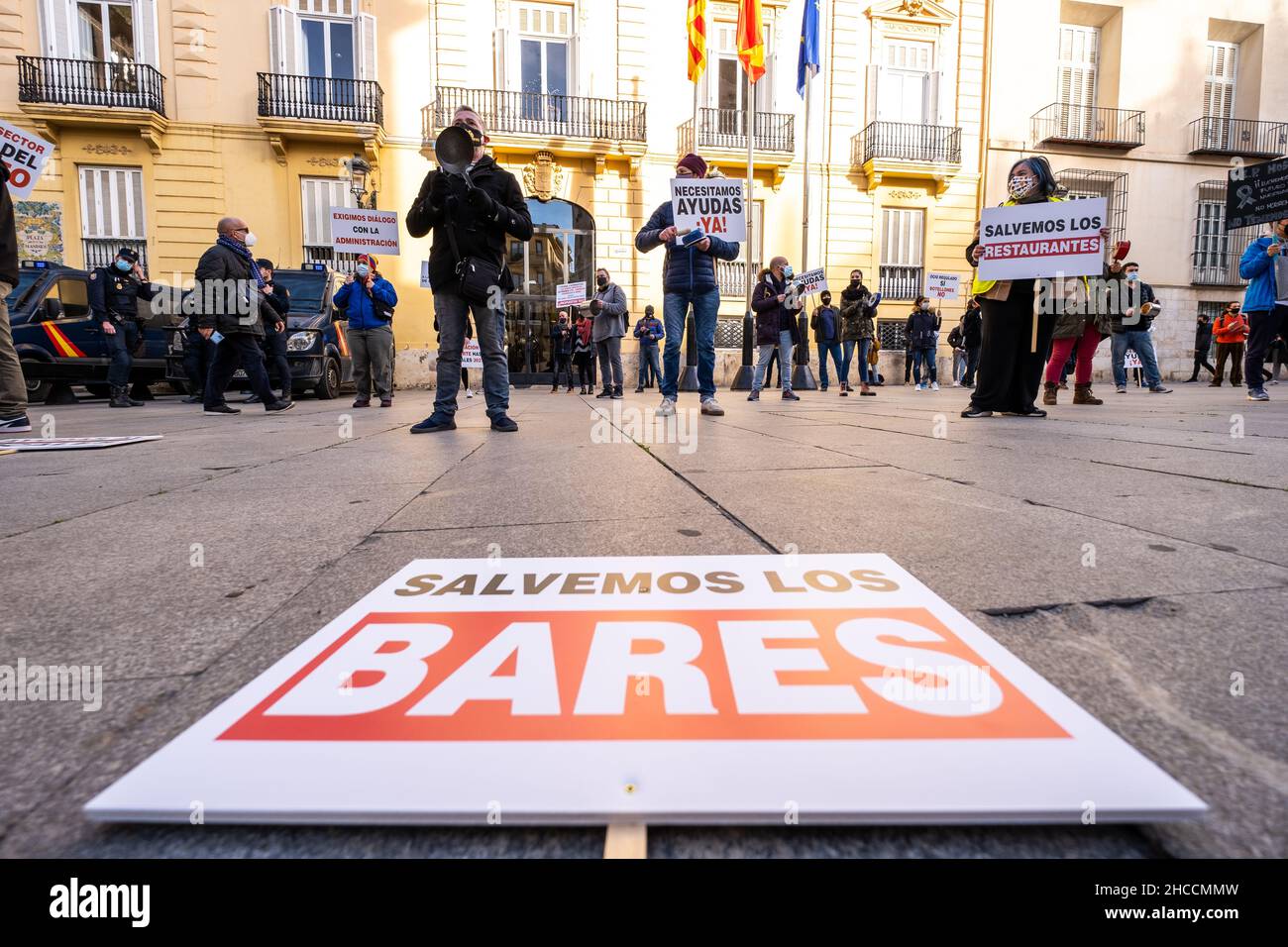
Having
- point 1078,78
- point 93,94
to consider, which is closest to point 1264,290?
point 1078,78

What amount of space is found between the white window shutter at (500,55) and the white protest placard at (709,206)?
12.7 meters

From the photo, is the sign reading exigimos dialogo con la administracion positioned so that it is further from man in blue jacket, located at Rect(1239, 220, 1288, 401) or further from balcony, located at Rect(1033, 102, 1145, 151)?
balcony, located at Rect(1033, 102, 1145, 151)

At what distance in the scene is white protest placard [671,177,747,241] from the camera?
6.45m

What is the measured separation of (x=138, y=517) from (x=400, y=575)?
1309 mm

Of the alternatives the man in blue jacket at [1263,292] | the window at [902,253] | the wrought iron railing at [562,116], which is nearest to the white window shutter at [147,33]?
the wrought iron railing at [562,116]

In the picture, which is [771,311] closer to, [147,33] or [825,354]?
[825,354]

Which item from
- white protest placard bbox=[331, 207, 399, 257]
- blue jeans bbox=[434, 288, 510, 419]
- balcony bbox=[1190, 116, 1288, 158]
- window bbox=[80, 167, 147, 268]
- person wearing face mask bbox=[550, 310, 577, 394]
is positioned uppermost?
balcony bbox=[1190, 116, 1288, 158]

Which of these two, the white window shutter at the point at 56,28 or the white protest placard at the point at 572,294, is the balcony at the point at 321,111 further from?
the white protest placard at the point at 572,294

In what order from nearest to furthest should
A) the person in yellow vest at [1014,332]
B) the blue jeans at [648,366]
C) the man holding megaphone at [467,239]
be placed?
the man holding megaphone at [467,239], the person in yellow vest at [1014,332], the blue jeans at [648,366]

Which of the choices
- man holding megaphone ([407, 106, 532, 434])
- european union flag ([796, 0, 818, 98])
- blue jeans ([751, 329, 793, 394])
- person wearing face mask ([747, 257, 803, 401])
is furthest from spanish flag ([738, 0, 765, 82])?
man holding megaphone ([407, 106, 532, 434])

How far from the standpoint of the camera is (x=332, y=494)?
254 cm

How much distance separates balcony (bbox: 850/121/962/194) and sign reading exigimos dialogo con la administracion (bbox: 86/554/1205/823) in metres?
19.4

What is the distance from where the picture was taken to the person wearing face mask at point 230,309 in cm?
690
